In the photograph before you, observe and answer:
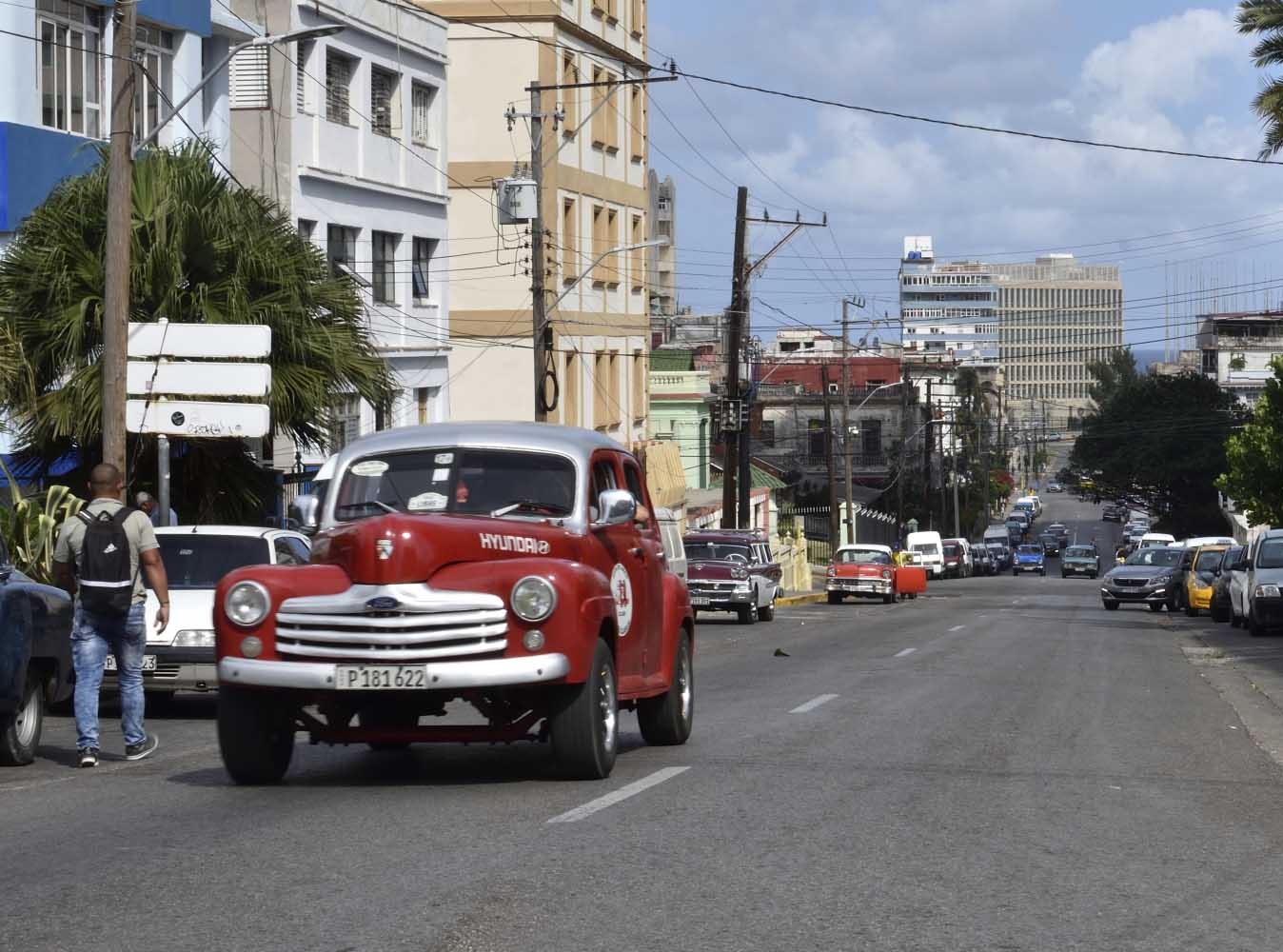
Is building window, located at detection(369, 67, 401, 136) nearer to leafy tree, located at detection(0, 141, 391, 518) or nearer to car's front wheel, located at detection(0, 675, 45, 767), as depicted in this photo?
leafy tree, located at detection(0, 141, 391, 518)

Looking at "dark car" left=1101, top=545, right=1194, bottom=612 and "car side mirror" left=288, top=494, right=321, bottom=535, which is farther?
"dark car" left=1101, top=545, right=1194, bottom=612

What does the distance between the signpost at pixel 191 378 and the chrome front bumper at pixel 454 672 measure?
31.7 ft

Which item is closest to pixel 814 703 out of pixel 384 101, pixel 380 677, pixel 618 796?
pixel 618 796

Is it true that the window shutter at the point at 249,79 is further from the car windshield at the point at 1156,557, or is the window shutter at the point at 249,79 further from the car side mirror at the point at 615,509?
the car windshield at the point at 1156,557

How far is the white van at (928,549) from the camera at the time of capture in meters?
84.6

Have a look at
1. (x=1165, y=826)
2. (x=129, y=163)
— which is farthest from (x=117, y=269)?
(x=1165, y=826)

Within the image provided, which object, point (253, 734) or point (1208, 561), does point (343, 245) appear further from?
point (253, 734)

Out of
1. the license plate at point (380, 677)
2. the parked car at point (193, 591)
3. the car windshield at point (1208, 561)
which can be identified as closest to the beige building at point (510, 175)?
the car windshield at point (1208, 561)

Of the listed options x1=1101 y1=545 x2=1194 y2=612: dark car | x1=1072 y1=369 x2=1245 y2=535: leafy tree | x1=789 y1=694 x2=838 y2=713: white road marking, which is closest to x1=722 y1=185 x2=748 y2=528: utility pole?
x1=1101 y1=545 x2=1194 y2=612: dark car

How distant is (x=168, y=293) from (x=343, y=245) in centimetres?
1348

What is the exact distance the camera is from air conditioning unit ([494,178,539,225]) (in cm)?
3622

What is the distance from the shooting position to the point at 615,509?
1144cm

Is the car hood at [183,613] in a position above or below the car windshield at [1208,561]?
above

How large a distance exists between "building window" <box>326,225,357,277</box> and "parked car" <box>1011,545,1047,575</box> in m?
73.4
